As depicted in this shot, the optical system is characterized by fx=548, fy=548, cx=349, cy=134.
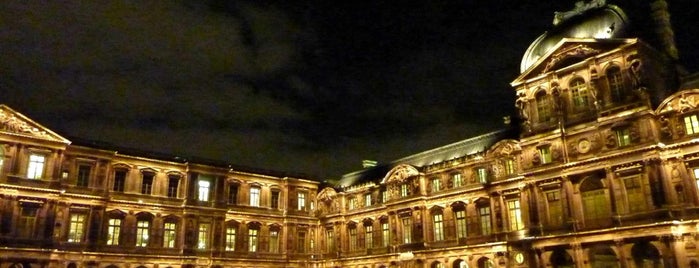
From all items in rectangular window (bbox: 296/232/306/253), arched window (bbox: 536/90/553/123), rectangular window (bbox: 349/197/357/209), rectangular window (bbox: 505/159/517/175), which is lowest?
rectangular window (bbox: 296/232/306/253)

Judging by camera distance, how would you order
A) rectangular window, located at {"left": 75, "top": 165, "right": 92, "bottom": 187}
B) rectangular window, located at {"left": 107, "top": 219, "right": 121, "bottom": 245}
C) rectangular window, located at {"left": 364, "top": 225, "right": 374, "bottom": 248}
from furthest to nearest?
rectangular window, located at {"left": 364, "top": 225, "right": 374, "bottom": 248} → rectangular window, located at {"left": 107, "top": 219, "right": 121, "bottom": 245} → rectangular window, located at {"left": 75, "top": 165, "right": 92, "bottom": 187}

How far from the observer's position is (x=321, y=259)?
181 ft

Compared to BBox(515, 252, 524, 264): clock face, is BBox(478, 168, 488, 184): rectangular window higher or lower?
higher

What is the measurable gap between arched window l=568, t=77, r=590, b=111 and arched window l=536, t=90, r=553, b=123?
1608 mm

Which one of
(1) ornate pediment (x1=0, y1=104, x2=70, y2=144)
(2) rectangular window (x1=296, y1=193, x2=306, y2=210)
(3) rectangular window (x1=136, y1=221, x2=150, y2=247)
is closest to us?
(1) ornate pediment (x1=0, y1=104, x2=70, y2=144)

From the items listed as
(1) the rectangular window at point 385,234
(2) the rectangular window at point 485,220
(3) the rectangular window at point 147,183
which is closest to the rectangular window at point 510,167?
(2) the rectangular window at point 485,220

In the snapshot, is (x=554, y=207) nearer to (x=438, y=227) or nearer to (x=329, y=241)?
(x=438, y=227)

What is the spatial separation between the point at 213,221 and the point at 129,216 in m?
7.24

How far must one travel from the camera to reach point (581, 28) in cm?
→ 3725

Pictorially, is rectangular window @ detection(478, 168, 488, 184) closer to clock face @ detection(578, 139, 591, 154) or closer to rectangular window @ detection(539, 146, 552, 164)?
rectangular window @ detection(539, 146, 552, 164)

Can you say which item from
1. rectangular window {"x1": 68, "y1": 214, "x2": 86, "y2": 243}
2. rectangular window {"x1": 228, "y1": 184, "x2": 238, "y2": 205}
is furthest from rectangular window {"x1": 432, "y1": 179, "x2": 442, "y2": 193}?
rectangular window {"x1": 68, "y1": 214, "x2": 86, "y2": 243}

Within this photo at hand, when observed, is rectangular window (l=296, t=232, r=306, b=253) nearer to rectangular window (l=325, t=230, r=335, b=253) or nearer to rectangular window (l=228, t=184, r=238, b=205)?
rectangular window (l=325, t=230, r=335, b=253)

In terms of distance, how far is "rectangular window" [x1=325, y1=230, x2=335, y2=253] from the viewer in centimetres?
5545

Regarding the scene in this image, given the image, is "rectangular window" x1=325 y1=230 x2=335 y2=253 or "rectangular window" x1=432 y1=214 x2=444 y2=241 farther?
"rectangular window" x1=325 y1=230 x2=335 y2=253
